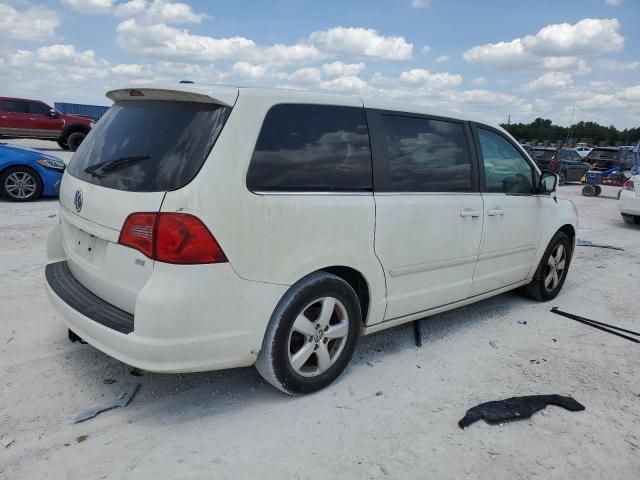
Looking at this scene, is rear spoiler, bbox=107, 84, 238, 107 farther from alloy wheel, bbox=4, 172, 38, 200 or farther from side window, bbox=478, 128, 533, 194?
alloy wheel, bbox=4, 172, 38, 200

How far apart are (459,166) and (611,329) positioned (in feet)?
7.23

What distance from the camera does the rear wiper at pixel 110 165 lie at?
2800mm

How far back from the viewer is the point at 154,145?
277 cm

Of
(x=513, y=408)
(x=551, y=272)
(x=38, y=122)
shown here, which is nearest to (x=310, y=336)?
(x=513, y=408)

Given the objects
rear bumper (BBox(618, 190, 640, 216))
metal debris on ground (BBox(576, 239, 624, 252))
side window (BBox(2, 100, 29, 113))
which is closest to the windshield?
rear bumper (BBox(618, 190, 640, 216))

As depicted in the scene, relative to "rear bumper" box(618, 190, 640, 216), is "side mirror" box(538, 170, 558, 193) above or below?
above

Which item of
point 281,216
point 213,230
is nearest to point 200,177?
point 213,230

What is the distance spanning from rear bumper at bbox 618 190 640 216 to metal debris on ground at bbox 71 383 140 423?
11.1 metres

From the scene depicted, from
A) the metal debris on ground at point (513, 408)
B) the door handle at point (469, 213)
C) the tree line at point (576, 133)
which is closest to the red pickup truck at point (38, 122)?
the door handle at point (469, 213)

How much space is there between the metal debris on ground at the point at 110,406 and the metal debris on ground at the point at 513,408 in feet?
6.31

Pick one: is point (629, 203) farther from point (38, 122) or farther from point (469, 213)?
point (38, 122)

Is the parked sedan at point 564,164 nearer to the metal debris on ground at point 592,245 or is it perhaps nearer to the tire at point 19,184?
the metal debris on ground at point 592,245

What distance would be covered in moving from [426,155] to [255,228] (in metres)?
1.59

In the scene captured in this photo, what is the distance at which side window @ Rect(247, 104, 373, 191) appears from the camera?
111 inches
